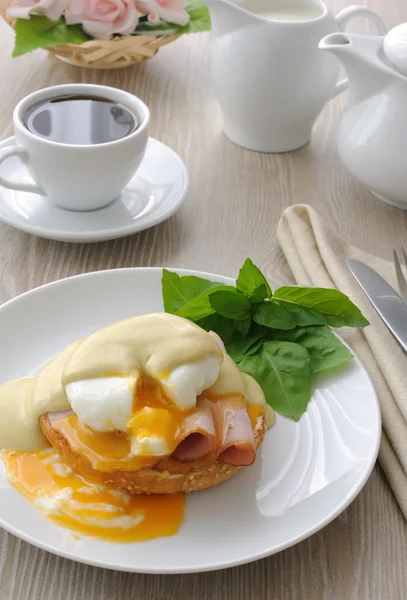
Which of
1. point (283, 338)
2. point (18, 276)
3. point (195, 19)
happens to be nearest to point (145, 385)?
point (283, 338)

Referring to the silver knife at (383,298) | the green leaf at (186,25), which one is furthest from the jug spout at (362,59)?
the green leaf at (186,25)

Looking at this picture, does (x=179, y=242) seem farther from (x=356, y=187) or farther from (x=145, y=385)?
(x=145, y=385)

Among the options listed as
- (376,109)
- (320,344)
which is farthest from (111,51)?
(320,344)

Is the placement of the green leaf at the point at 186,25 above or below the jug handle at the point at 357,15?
below

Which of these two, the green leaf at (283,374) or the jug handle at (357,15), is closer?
the green leaf at (283,374)

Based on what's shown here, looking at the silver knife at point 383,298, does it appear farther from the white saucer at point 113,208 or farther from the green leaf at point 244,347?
the white saucer at point 113,208

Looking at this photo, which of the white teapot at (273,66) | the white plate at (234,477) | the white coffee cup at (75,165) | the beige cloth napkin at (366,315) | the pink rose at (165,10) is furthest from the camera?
the pink rose at (165,10)

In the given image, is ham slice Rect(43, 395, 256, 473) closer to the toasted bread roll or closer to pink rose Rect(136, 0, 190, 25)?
the toasted bread roll

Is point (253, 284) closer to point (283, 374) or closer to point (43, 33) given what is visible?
point (283, 374)
